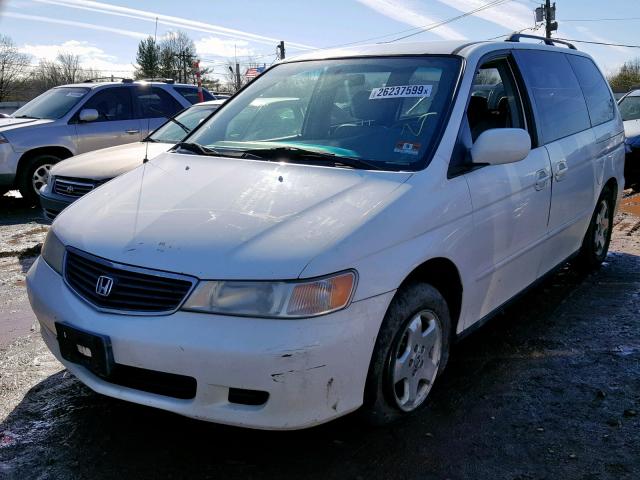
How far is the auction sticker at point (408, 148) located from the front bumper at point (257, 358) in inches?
34.7

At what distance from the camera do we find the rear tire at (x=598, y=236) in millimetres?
5121

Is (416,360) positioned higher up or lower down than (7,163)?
lower down

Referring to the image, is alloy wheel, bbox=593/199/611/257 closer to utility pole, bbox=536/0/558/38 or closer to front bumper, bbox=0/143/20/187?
front bumper, bbox=0/143/20/187

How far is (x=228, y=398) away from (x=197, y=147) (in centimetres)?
179

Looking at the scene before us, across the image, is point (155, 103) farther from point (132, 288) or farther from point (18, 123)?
point (132, 288)

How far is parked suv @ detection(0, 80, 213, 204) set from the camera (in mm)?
8750

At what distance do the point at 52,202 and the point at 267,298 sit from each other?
15.4ft

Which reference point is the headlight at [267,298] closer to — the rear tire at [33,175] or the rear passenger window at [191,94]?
the rear tire at [33,175]

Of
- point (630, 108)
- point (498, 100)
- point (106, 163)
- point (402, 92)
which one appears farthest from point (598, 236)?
point (630, 108)

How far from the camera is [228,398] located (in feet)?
7.78

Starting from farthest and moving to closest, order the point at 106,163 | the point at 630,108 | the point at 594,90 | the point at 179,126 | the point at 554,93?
the point at 630,108, the point at 179,126, the point at 106,163, the point at 594,90, the point at 554,93

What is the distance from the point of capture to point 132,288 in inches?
97.1

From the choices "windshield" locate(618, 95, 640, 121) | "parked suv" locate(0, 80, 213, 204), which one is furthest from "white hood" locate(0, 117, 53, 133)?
"windshield" locate(618, 95, 640, 121)

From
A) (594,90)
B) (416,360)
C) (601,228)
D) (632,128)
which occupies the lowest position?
(416,360)
